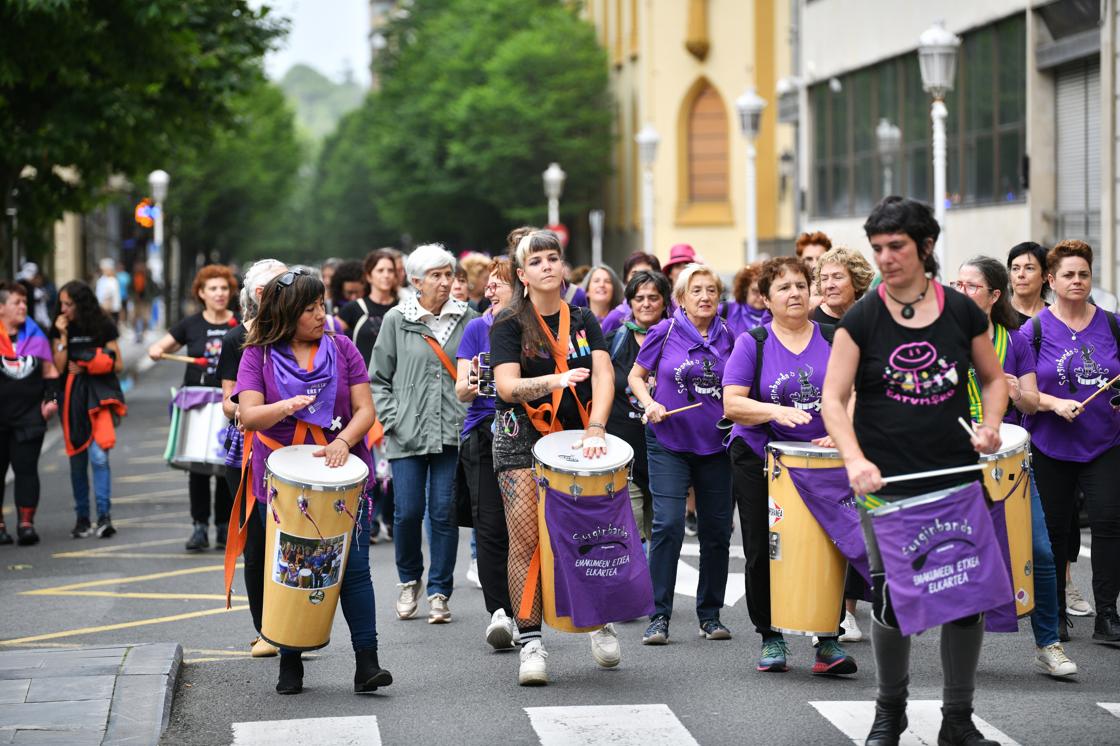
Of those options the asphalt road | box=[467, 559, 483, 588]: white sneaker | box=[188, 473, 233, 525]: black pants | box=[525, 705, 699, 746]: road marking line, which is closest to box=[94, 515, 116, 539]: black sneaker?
box=[188, 473, 233, 525]: black pants

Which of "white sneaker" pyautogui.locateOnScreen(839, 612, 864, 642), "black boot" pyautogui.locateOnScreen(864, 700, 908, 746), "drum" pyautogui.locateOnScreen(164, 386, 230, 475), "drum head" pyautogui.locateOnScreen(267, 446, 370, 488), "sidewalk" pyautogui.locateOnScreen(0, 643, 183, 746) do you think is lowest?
"white sneaker" pyautogui.locateOnScreen(839, 612, 864, 642)

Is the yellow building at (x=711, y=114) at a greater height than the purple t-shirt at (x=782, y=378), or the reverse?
the yellow building at (x=711, y=114)

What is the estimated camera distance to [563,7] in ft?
228

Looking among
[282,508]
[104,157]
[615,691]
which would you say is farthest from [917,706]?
[104,157]

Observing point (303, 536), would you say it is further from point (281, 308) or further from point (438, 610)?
point (438, 610)

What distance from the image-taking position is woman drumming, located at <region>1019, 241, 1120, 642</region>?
878 centimetres

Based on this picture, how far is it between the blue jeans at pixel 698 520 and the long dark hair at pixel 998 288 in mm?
1472

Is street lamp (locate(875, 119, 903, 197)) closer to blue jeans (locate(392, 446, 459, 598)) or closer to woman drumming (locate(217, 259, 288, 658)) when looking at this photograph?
blue jeans (locate(392, 446, 459, 598))

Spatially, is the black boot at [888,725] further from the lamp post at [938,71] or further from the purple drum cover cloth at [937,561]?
the lamp post at [938,71]

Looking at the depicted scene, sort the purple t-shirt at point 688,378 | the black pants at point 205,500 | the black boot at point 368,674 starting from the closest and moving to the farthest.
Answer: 1. the black boot at point 368,674
2. the purple t-shirt at point 688,378
3. the black pants at point 205,500

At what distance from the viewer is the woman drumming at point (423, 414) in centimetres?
989

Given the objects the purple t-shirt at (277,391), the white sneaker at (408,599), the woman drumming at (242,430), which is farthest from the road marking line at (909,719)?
the white sneaker at (408,599)

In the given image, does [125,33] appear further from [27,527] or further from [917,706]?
[917,706]

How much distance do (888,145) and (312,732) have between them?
26570 millimetres
